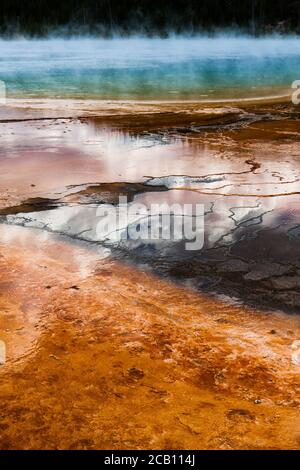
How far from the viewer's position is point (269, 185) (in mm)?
5742

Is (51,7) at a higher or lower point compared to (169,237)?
higher

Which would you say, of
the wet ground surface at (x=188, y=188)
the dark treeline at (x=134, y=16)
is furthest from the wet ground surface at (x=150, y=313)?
the dark treeline at (x=134, y=16)

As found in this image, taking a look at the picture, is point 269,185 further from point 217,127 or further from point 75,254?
point 217,127

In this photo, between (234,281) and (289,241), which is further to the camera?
(289,241)

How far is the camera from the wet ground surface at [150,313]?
2.28 meters

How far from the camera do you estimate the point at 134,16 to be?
65.8m

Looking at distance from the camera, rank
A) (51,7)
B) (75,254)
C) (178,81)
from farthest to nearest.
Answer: (51,7), (178,81), (75,254)

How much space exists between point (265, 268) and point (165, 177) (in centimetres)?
261

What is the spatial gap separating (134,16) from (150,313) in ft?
225

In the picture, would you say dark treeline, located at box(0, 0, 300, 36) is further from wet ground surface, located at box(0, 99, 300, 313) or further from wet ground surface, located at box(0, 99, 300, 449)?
wet ground surface, located at box(0, 99, 300, 449)

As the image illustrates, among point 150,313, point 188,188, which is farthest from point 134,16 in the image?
point 150,313

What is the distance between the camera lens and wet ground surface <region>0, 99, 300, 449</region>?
2279 mm

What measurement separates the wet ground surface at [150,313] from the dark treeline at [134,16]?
61.1 metres

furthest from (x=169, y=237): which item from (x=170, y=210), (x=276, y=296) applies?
(x=276, y=296)
